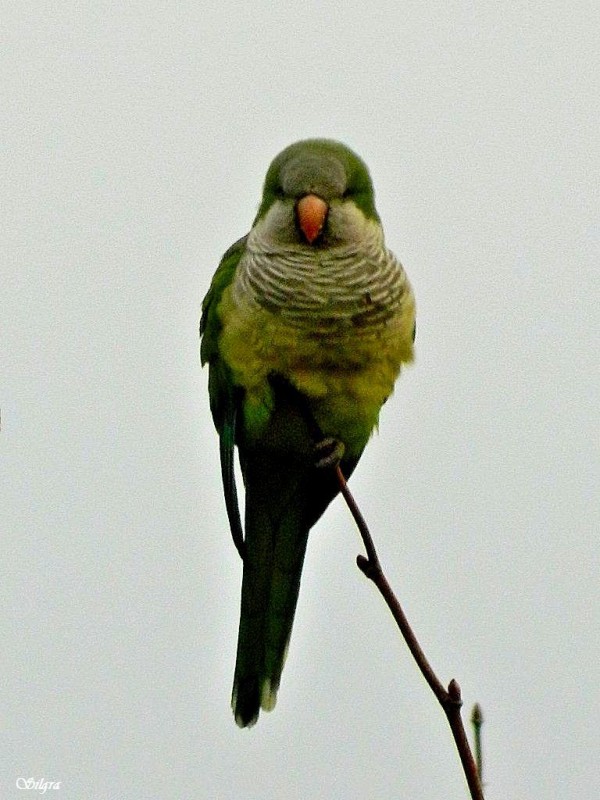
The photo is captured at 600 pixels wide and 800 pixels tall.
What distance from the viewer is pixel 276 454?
3.56m

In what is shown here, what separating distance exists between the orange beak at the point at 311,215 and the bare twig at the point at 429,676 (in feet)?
4.26

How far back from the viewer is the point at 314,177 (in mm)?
3465

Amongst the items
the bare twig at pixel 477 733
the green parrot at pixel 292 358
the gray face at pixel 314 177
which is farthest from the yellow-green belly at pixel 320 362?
the bare twig at pixel 477 733

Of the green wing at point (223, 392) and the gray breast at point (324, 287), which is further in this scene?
the green wing at point (223, 392)

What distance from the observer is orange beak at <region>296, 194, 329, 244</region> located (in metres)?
3.41

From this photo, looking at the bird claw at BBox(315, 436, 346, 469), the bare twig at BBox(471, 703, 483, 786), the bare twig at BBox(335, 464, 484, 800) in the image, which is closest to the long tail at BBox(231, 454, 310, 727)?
the bird claw at BBox(315, 436, 346, 469)

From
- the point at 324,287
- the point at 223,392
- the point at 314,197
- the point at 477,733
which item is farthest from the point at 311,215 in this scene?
the point at 477,733

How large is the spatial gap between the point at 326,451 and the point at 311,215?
687 mm

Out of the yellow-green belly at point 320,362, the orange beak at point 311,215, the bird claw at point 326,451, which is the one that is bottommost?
the bird claw at point 326,451

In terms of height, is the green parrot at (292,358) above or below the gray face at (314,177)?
below

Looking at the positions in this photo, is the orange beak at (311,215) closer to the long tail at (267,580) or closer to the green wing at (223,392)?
the green wing at (223,392)

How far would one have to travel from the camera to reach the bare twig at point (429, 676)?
1.93m

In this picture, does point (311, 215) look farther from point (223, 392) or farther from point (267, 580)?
point (267, 580)

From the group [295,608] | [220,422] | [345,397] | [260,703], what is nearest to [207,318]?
[220,422]
